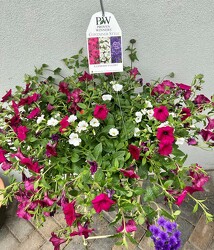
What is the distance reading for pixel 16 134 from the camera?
→ 3.70 ft

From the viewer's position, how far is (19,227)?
1792 mm

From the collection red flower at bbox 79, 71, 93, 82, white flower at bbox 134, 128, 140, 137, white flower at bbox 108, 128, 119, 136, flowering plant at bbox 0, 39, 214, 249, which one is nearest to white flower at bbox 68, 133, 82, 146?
flowering plant at bbox 0, 39, 214, 249

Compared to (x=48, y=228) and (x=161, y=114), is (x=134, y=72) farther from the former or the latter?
(x=48, y=228)

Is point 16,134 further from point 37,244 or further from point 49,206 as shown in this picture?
point 37,244

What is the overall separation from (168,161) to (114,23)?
2.18ft

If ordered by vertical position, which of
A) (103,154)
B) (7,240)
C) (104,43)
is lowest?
(7,240)

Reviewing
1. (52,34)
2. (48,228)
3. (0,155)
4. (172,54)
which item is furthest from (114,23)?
(48,228)

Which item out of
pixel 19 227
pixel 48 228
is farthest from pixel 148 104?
pixel 19 227

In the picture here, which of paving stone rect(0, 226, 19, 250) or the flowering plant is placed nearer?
the flowering plant

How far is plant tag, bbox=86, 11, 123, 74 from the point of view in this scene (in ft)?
3.50

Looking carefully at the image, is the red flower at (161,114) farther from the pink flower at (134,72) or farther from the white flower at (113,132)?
the pink flower at (134,72)

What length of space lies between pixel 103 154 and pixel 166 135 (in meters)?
0.32

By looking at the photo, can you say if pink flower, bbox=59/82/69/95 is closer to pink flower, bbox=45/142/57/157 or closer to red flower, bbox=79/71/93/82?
red flower, bbox=79/71/93/82

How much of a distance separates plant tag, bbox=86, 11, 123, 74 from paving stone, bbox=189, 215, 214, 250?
1.25 meters
